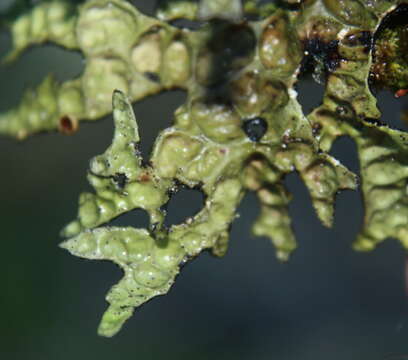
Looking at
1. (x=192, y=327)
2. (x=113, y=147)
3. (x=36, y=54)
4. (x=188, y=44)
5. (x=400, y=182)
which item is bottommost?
(x=192, y=327)

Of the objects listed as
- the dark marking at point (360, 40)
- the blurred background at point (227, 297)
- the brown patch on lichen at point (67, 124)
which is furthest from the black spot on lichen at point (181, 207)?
the dark marking at point (360, 40)

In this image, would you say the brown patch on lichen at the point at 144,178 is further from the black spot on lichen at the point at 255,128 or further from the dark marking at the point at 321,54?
the dark marking at the point at 321,54

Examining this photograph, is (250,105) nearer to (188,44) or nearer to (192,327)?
(188,44)

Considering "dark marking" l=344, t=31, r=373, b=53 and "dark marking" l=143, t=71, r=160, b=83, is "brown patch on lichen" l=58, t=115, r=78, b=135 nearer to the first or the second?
"dark marking" l=143, t=71, r=160, b=83

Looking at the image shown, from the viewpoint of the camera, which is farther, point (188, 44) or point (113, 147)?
point (188, 44)

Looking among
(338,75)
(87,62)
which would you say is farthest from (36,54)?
(338,75)

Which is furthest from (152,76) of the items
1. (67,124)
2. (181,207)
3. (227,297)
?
(227,297)
